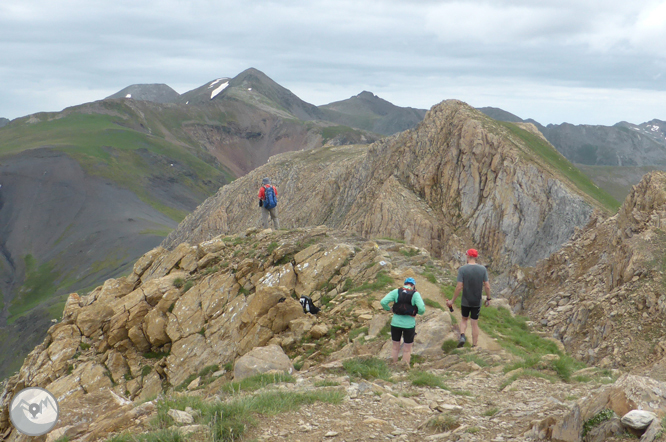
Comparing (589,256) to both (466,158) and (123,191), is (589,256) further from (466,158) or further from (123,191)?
(123,191)

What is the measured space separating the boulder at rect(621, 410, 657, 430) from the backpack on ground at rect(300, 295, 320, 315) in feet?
34.1

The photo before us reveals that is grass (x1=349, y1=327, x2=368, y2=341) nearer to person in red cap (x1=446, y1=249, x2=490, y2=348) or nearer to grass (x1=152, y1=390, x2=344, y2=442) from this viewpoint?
person in red cap (x1=446, y1=249, x2=490, y2=348)

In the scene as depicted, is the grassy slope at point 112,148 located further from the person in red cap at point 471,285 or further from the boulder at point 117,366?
the person in red cap at point 471,285

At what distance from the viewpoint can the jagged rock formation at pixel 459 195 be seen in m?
40.4

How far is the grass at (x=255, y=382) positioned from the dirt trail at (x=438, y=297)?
5.68m

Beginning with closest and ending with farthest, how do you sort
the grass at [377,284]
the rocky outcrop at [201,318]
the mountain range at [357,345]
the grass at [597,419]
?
the grass at [597,419]
the mountain range at [357,345]
the rocky outcrop at [201,318]
the grass at [377,284]

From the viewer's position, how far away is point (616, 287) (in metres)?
20.1

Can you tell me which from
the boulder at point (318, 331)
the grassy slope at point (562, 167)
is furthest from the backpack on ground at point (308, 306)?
the grassy slope at point (562, 167)

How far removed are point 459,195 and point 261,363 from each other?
37561 mm

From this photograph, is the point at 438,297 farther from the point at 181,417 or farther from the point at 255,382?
the point at 181,417

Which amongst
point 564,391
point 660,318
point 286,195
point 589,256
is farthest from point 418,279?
point 286,195

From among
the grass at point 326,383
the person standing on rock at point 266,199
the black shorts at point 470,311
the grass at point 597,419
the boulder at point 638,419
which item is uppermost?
the person standing on rock at point 266,199

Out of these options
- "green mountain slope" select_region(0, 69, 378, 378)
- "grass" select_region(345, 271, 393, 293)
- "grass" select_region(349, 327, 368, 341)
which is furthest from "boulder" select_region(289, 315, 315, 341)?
"green mountain slope" select_region(0, 69, 378, 378)

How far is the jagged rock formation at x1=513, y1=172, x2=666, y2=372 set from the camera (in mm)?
16953
